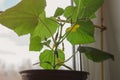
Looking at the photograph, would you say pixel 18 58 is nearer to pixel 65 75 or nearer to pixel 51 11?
pixel 51 11

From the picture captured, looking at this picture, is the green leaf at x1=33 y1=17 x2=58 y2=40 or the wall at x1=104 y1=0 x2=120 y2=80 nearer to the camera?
the green leaf at x1=33 y1=17 x2=58 y2=40

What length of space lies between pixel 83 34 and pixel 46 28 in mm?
202

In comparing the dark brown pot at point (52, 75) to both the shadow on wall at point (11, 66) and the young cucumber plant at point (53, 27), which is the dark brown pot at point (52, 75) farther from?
the shadow on wall at point (11, 66)

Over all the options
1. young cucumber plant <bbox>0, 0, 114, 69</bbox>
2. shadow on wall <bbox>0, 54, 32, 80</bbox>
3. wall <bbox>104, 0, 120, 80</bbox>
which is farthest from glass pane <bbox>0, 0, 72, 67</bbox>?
wall <bbox>104, 0, 120, 80</bbox>

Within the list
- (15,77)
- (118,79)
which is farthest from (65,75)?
(118,79)

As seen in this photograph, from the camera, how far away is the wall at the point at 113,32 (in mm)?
1497

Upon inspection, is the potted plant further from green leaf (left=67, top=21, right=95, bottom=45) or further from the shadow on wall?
the shadow on wall

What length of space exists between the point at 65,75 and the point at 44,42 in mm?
256

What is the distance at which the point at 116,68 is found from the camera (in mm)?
1498

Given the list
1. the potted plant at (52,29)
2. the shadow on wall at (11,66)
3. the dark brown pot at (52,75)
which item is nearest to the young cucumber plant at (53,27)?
the potted plant at (52,29)

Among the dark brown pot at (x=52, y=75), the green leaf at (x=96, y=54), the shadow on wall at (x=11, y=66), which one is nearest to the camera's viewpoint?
the dark brown pot at (x=52, y=75)

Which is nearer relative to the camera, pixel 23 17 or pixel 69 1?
pixel 23 17

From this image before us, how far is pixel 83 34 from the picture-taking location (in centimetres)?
121

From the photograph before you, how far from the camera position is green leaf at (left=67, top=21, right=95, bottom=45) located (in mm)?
1184
